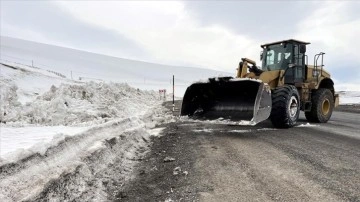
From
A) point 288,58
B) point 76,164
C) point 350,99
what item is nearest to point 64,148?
point 76,164

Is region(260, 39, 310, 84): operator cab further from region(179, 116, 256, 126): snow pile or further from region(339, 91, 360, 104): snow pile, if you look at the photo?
region(339, 91, 360, 104): snow pile

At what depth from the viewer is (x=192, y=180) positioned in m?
4.26

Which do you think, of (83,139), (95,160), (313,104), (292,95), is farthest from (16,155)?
(313,104)

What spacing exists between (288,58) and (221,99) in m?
2.48

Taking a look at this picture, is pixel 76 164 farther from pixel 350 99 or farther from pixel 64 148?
pixel 350 99

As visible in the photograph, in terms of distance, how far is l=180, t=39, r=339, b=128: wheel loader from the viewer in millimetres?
8656

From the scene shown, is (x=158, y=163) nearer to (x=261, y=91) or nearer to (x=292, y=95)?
(x=261, y=91)

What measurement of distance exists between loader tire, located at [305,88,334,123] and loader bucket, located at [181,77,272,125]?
2832mm

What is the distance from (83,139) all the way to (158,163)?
3.95ft

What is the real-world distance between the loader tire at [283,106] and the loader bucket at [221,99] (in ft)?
1.68

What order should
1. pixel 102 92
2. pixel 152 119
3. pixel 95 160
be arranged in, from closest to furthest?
pixel 95 160
pixel 152 119
pixel 102 92

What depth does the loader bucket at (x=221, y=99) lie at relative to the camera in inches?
358

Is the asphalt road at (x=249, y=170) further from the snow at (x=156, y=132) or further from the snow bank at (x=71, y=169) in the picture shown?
the snow at (x=156, y=132)

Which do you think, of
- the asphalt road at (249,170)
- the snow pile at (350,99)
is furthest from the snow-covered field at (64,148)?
the snow pile at (350,99)
